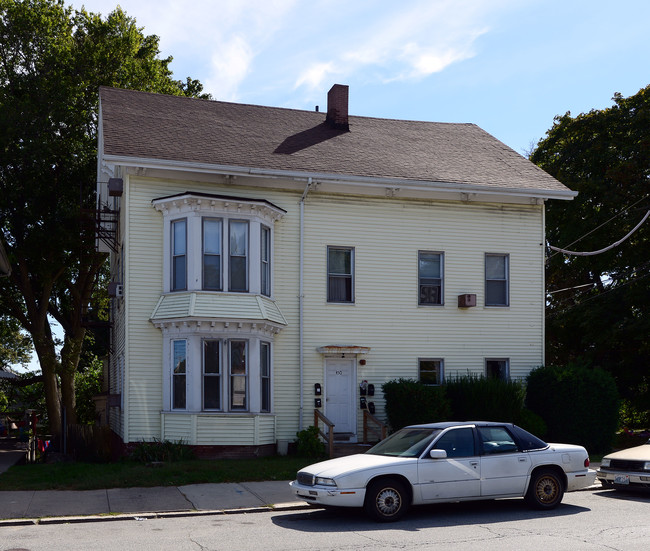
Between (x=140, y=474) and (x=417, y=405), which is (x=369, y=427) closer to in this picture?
(x=417, y=405)

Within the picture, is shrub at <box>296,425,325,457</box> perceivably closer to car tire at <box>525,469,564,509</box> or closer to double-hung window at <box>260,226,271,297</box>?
double-hung window at <box>260,226,271,297</box>

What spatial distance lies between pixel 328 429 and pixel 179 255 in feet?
18.7

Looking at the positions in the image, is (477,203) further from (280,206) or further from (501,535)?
(501,535)

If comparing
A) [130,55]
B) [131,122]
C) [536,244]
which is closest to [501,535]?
[536,244]

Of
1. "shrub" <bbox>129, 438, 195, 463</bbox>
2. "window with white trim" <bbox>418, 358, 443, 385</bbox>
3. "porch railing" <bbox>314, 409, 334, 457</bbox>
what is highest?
"window with white trim" <bbox>418, 358, 443, 385</bbox>

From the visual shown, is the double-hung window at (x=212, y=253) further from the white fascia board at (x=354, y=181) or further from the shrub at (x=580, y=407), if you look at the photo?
the shrub at (x=580, y=407)

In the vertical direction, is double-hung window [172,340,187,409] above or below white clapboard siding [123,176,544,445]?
below

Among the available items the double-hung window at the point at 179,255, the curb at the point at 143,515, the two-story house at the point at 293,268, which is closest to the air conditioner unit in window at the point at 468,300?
the two-story house at the point at 293,268

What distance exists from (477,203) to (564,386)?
5.57 metres

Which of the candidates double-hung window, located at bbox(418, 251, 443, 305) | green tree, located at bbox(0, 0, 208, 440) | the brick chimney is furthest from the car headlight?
green tree, located at bbox(0, 0, 208, 440)

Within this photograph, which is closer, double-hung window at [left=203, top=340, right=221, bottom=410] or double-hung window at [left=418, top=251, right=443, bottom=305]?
double-hung window at [left=203, top=340, right=221, bottom=410]

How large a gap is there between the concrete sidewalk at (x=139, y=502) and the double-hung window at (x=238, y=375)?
440 cm

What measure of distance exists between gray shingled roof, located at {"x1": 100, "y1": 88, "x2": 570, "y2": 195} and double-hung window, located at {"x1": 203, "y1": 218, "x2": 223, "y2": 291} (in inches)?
63.8

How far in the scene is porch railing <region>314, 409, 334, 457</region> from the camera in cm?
1853
